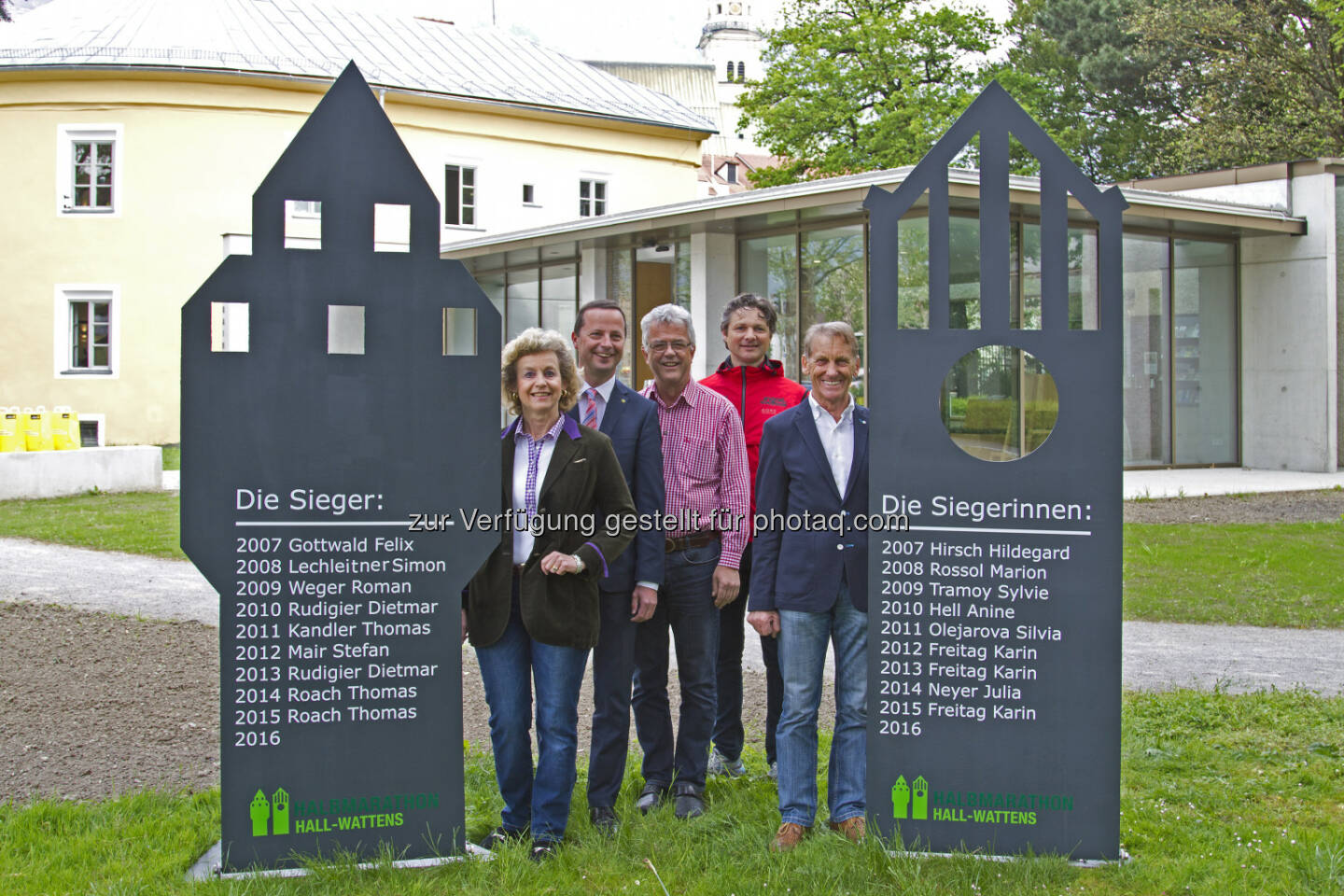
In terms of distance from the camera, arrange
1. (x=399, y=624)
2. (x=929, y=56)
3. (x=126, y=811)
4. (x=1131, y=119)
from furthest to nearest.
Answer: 1. (x=1131, y=119)
2. (x=929, y=56)
3. (x=126, y=811)
4. (x=399, y=624)

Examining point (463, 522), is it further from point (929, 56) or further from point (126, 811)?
point (929, 56)

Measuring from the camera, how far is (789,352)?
18.2m

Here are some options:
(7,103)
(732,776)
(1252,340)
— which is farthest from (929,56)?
(732,776)

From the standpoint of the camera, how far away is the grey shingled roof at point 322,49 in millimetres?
25859

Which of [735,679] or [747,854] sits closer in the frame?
[747,854]

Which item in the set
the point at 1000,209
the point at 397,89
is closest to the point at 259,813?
the point at 1000,209

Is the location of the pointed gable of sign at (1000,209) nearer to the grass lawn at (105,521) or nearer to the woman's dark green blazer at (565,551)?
the woman's dark green blazer at (565,551)

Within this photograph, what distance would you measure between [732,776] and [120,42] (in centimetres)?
2592

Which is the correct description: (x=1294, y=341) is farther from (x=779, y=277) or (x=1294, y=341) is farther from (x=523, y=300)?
(x=523, y=300)

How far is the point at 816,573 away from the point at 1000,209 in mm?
1341

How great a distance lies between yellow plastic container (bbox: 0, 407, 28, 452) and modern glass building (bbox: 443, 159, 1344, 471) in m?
8.27

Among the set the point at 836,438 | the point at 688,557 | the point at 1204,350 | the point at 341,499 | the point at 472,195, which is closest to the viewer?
the point at 341,499

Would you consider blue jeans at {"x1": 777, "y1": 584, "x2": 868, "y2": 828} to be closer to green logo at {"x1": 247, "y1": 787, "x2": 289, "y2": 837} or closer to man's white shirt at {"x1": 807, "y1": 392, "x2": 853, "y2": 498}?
man's white shirt at {"x1": 807, "y1": 392, "x2": 853, "y2": 498}

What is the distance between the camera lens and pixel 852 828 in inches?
165
